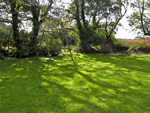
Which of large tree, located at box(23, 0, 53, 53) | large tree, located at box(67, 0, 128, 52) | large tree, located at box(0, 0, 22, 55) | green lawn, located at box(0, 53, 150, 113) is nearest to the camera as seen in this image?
green lawn, located at box(0, 53, 150, 113)

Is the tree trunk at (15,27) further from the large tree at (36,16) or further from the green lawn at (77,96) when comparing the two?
the green lawn at (77,96)

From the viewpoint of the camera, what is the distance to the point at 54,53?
1486 cm

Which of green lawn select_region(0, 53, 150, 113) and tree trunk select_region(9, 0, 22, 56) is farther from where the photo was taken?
tree trunk select_region(9, 0, 22, 56)

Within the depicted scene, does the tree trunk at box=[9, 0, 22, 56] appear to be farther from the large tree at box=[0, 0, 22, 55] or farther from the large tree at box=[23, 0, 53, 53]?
the large tree at box=[23, 0, 53, 53]

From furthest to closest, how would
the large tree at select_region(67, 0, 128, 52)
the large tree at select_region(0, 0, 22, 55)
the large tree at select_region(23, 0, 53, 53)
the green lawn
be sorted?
the large tree at select_region(67, 0, 128, 52)
the large tree at select_region(23, 0, 53, 53)
the large tree at select_region(0, 0, 22, 55)
the green lawn

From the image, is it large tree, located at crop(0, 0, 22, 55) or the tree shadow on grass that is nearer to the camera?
the tree shadow on grass

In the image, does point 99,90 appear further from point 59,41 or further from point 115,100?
point 59,41

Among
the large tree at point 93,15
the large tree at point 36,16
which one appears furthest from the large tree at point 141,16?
the large tree at point 36,16

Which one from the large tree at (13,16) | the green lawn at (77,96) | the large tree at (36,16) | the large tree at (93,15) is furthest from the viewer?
the large tree at (93,15)

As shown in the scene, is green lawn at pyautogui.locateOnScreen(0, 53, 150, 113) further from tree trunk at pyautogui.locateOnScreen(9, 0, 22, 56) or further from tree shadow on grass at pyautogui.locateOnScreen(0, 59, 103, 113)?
tree trunk at pyautogui.locateOnScreen(9, 0, 22, 56)

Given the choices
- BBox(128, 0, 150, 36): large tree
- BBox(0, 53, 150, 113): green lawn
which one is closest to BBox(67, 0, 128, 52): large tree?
BBox(128, 0, 150, 36): large tree

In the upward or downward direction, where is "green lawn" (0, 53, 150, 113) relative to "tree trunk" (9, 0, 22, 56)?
downward

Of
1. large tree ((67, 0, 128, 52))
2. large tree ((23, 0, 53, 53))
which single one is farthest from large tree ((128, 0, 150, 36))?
large tree ((23, 0, 53, 53))

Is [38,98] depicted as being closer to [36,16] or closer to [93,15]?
[36,16]
